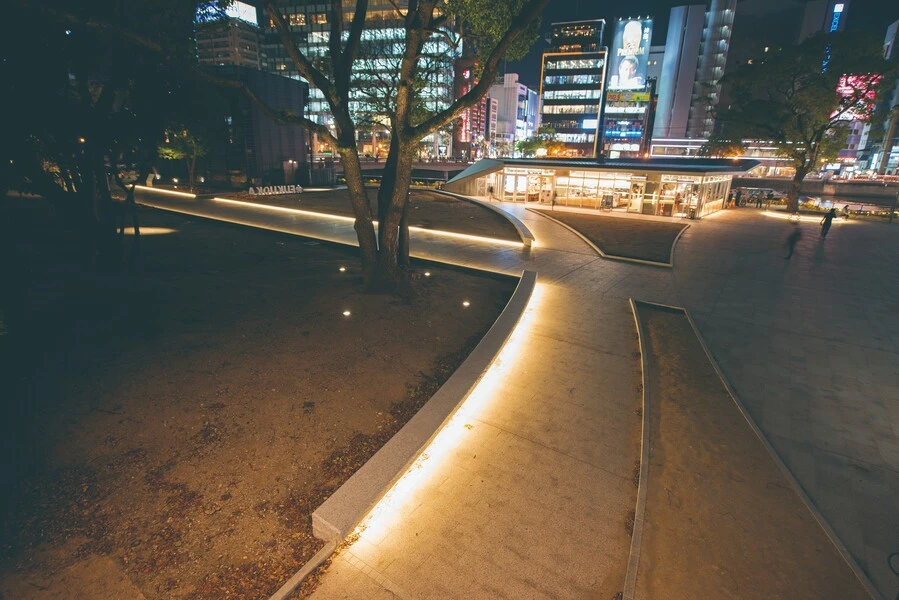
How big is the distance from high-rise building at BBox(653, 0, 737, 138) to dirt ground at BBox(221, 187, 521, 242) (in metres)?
94.5

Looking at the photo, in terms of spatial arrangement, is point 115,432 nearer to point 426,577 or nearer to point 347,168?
point 426,577

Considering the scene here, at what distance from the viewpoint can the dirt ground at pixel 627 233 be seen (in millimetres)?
17500

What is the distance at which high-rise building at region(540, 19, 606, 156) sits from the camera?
317 ft

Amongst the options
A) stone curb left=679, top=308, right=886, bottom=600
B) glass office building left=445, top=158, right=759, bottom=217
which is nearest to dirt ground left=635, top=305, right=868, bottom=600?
stone curb left=679, top=308, right=886, bottom=600

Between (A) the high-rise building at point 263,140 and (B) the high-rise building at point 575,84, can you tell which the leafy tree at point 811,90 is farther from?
(B) the high-rise building at point 575,84

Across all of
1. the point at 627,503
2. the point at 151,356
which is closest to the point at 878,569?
the point at 627,503

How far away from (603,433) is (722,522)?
180cm

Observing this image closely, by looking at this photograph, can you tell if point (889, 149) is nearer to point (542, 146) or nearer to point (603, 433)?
point (542, 146)

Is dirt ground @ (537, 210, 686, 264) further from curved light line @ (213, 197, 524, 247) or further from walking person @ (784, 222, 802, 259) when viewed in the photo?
walking person @ (784, 222, 802, 259)

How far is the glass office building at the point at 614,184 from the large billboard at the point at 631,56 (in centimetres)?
8250

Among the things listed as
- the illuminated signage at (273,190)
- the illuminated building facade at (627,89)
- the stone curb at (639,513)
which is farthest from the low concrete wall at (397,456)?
the illuminated building facade at (627,89)

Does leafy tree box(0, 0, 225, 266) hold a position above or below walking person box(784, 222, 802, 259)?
above

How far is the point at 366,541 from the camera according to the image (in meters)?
4.35

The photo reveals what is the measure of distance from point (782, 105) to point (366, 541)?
40674mm
